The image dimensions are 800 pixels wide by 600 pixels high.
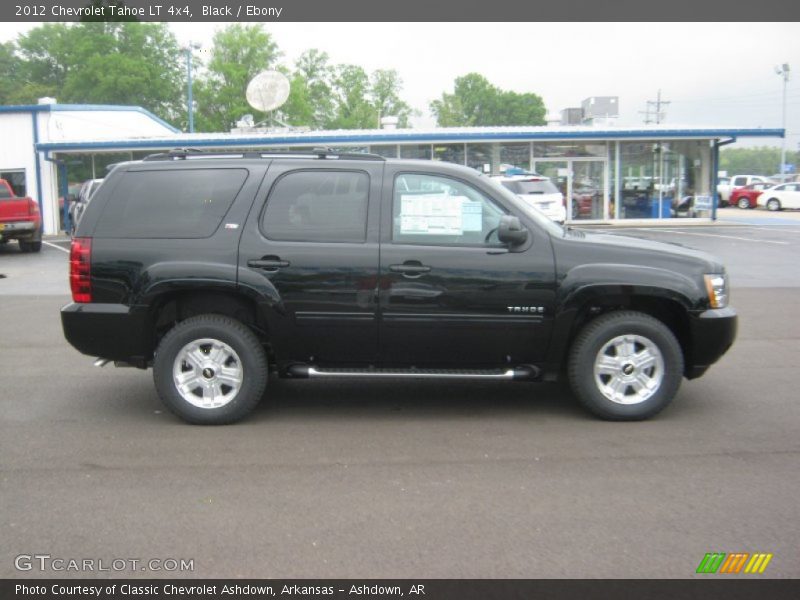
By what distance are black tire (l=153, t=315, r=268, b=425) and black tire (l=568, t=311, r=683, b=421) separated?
2.28m

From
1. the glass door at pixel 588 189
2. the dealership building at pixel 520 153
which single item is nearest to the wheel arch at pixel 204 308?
the dealership building at pixel 520 153

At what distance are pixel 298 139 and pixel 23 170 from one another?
975 cm

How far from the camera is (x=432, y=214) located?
20.0 feet

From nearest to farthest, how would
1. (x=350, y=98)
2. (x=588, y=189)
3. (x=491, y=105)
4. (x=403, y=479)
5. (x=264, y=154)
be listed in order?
(x=403, y=479) < (x=264, y=154) < (x=588, y=189) < (x=350, y=98) < (x=491, y=105)

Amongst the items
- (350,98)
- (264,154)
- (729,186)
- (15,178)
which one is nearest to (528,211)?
(264,154)

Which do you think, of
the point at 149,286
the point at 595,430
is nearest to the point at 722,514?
the point at 595,430

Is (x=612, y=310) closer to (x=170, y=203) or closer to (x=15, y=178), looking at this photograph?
(x=170, y=203)

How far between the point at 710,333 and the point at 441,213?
6.93ft

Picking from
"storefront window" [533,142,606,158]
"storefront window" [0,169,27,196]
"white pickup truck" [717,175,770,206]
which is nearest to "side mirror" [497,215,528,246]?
"storefront window" [533,142,606,158]

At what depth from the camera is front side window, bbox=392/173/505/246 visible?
6.05 m

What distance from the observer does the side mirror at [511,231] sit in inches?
231

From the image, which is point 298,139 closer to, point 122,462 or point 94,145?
point 94,145

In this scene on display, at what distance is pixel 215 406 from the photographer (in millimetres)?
6055

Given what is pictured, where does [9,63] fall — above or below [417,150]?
above
